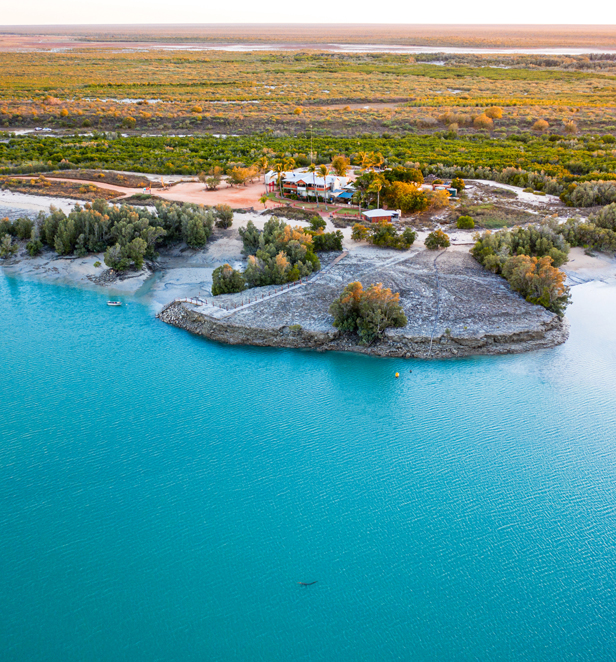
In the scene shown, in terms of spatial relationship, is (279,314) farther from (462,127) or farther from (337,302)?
(462,127)

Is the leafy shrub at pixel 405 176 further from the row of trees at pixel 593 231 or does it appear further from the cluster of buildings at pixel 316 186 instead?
the row of trees at pixel 593 231

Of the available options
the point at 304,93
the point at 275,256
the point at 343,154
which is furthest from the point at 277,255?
the point at 304,93

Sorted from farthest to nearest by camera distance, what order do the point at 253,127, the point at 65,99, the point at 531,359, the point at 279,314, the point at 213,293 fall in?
the point at 65,99
the point at 253,127
the point at 213,293
the point at 279,314
the point at 531,359

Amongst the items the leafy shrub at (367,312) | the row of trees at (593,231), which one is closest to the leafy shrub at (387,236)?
the leafy shrub at (367,312)

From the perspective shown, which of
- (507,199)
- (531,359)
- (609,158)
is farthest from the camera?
(609,158)

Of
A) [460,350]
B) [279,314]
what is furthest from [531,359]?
[279,314]

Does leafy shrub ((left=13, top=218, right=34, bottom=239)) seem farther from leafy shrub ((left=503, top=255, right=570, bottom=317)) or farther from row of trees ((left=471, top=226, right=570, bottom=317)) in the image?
leafy shrub ((left=503, top=255, right=570, bottom=317))
